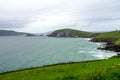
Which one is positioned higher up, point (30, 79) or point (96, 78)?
point (96, 78)

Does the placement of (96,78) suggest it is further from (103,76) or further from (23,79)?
(23,79)

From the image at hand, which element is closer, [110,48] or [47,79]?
[47,79]

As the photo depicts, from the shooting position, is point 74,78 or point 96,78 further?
point 74,78

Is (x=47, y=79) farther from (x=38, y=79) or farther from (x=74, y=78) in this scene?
(x=74, y=78)

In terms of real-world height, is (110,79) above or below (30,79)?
above

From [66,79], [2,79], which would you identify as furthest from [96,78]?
[2,79]

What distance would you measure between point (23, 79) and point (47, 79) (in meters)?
Answer: 5.85

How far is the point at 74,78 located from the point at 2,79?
18.1 metres

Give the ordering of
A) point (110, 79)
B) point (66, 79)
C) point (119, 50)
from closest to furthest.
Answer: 1. point (110, 79)
2. point (66, 79)
3. point (119, 50)

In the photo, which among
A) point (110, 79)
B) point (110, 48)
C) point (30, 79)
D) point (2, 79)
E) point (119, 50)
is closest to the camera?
point (110, 79)

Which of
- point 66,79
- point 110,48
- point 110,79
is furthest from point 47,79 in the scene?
point 110,48

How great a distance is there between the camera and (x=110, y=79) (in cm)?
2455

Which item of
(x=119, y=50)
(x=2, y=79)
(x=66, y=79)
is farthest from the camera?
(x=119, y=50)

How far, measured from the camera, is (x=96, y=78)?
25.1 meters
